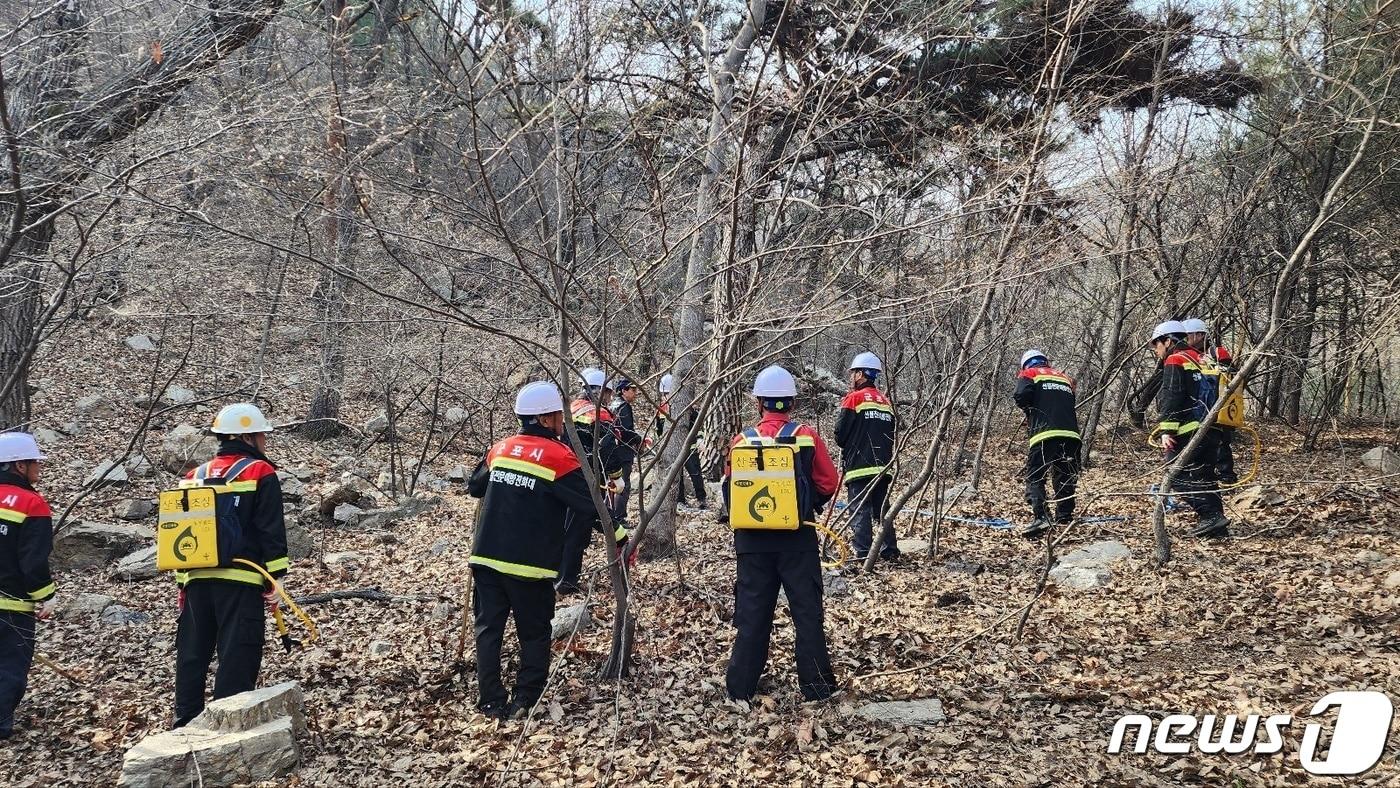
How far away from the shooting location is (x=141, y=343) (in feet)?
61.1

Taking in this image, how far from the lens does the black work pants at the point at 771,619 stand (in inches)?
218

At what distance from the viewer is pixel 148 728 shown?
589 cm

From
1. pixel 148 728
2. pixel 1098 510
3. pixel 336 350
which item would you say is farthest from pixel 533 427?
pixel 336 350

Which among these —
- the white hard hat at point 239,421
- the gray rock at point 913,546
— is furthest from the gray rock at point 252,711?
the gray rock at point 913,546

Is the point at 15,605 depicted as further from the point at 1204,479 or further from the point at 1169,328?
the point at 1169,328

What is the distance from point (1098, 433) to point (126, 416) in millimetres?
16673

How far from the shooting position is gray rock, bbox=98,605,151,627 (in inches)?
314

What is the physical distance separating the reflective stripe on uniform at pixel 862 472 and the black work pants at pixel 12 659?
6.78 m

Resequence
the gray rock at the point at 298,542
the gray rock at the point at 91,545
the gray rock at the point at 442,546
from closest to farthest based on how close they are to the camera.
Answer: the gray rock at the point at 91,545 → the gray rock at the point at 298,542 → the gray rock at the point at 442,546

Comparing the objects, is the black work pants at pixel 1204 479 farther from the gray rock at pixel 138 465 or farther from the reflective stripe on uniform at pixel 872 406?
the gray rock at pixel 138 465

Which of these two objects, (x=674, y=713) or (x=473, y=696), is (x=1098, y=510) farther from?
(x=473, y=696)

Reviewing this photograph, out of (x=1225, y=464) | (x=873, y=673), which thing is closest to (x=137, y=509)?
(x=873, y=673)

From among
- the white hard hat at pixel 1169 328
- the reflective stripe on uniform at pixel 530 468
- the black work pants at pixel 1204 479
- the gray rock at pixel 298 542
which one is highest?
the white hard hat at pixel 1169 328

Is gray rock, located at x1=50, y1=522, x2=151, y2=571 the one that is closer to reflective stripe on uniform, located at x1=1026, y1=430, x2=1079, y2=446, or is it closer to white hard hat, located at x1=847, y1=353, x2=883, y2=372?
white hard hat, located at x1=847, y1=353, x2=883, y2=372
